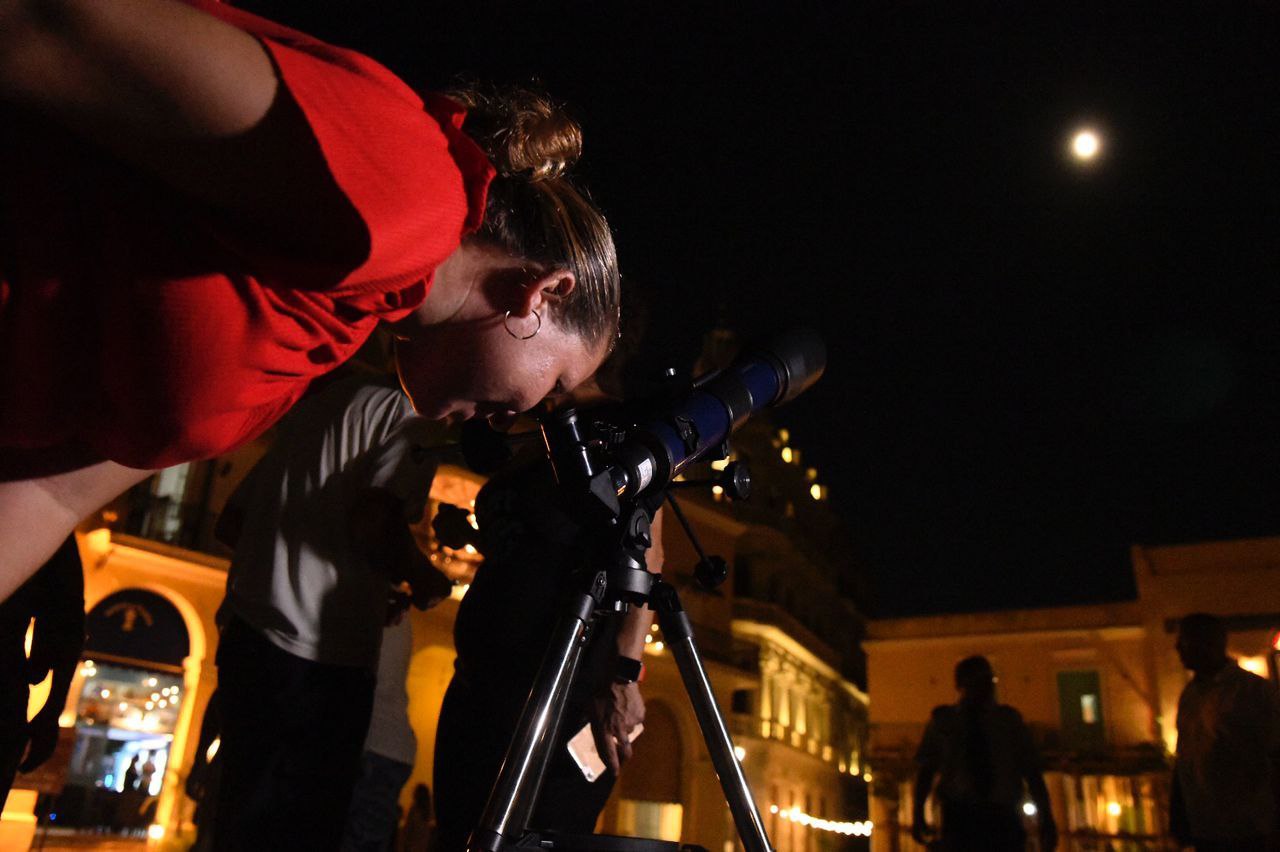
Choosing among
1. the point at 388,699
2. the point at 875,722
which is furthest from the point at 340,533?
the point at 875,722

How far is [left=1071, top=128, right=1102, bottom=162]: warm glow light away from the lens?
873 centimetres

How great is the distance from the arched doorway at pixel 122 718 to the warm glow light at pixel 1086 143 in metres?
13.7

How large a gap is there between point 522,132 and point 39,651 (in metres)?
1.75

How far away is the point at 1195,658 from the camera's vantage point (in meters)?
4.39

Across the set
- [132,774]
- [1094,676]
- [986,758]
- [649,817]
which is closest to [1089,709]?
[1094,676]

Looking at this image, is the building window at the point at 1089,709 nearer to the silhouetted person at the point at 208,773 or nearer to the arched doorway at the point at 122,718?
the arched doorway at the point at 122,718

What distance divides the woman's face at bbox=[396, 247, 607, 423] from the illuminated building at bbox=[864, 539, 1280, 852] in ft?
77.8

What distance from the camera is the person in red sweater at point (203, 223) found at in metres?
0.66

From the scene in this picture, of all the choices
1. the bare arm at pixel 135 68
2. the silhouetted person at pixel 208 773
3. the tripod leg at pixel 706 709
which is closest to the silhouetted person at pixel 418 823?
the silhouetted person at pixel 208 773

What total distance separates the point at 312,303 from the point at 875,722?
30876mm

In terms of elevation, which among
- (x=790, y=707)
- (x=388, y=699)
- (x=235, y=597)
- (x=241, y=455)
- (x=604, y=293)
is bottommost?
(x=388, y=699)

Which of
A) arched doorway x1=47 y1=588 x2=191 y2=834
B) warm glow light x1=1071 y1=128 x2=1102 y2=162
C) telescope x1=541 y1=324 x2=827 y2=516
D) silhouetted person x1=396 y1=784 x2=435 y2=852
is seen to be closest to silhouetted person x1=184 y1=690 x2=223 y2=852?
telescope x1=541 y1=324 x2=827 y2=516

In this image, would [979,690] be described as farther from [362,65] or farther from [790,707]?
[790,707]

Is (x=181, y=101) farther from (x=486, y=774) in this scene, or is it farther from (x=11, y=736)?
(x=11, y=736)
